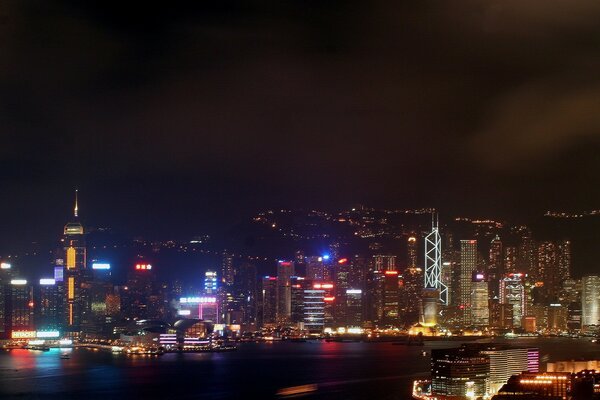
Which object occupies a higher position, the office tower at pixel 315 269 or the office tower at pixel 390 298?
the office tower at pixel 315 269

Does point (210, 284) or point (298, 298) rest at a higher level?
point (210, 284)

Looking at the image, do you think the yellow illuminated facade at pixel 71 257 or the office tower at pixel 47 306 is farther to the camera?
the yellow illuminated facade at pixel 71 257

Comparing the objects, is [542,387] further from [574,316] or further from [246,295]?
[574,316]

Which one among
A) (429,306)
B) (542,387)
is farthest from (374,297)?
(542,387)

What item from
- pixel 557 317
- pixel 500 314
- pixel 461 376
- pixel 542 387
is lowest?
pixel 557 317

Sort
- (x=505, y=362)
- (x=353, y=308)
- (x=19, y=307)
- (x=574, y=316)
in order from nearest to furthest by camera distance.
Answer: (x=505, y=362)
(x=19, y=307)
(x=353, y=308)
(x=574, y=316)

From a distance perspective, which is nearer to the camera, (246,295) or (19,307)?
(19,307)

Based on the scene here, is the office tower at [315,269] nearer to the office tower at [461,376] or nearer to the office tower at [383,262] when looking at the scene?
the office tower at [383,262]

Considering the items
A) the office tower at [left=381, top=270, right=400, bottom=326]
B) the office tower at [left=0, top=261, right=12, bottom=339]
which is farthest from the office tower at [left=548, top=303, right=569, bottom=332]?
the office tower at [left=0, top=261, right=12, bottom=339]

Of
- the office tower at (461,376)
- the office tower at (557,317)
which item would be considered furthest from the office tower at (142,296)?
the office tower at (461,376)
